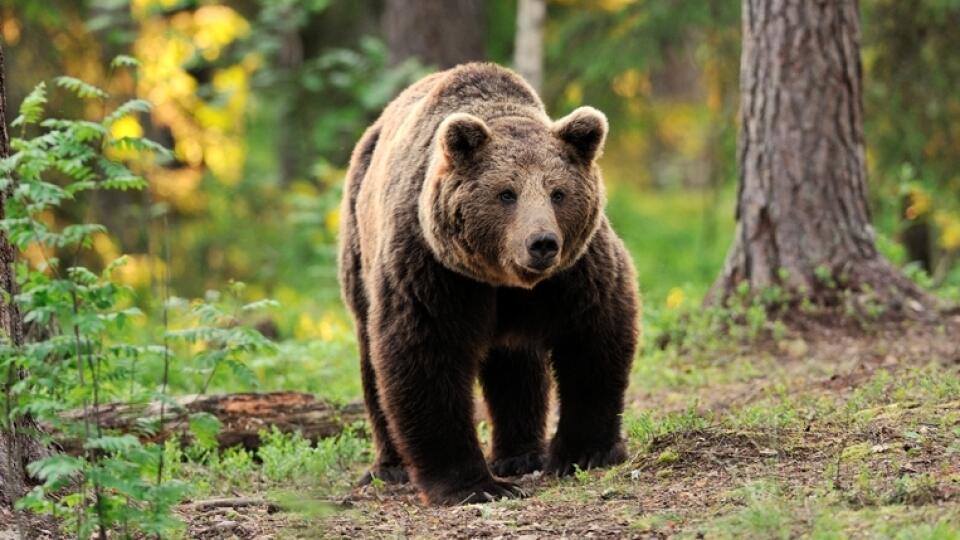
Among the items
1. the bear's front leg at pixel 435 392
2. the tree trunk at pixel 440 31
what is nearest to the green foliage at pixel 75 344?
the bear's front leg at pixel 435 392

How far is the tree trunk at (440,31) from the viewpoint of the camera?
1535 centimetres

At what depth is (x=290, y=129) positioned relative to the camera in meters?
19.9

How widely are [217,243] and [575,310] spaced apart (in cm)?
1238

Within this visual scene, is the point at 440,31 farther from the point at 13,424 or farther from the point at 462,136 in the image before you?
the point at 13,424

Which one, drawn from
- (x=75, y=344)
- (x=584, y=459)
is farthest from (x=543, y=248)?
(x=75, y=344)

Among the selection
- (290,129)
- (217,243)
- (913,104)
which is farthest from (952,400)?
(290,129)

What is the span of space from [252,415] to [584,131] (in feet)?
10.1

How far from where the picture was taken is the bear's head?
6.24 metres

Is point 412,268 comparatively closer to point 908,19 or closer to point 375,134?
point 375,134

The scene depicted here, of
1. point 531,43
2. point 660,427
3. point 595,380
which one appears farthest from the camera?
point 531,43

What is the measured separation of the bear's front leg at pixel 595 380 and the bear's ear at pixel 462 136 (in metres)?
1.09

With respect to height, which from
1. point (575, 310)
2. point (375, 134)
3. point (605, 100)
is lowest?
point (575, 310)

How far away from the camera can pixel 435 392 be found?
21.3 ft

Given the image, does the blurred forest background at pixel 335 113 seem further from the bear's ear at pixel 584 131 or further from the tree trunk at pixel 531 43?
the bear's ear at pixel 584 131
